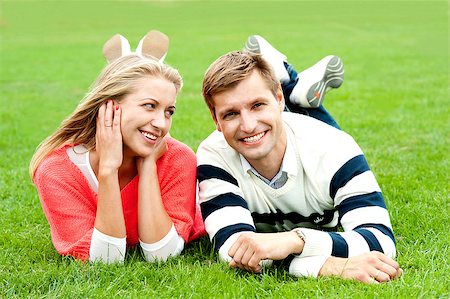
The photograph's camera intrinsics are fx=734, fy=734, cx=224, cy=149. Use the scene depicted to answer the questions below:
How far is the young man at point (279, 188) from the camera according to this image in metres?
3.50

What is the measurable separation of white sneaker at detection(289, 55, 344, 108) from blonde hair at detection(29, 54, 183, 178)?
3.69ft

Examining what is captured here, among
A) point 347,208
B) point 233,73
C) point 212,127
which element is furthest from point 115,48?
point 212,127

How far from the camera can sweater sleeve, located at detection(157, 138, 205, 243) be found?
402 centimetres

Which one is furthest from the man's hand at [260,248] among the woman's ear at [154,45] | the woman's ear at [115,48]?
the woman's ear at [115,48]

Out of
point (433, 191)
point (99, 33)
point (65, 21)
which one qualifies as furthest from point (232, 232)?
point (65, 21)

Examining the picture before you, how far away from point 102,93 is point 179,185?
0.66 meters

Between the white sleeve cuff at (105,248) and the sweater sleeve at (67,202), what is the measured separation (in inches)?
3.4

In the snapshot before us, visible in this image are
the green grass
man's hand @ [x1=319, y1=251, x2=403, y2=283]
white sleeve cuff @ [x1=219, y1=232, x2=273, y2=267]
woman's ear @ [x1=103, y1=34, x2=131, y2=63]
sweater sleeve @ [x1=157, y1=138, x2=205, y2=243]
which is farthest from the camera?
woman's ear @ [x1=103, y1=34, x2=131, y2=63]

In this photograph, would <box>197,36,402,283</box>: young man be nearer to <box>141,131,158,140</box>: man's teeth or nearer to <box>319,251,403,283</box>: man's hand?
<box>319,251,403,283</box>: man's hand

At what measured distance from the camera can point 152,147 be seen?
3895 mm

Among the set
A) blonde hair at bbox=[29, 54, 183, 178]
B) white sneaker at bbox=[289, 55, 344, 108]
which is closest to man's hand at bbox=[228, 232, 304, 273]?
blonde hair at bbox=[29, 54, 183, 178]

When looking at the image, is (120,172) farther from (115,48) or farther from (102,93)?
(115,48)

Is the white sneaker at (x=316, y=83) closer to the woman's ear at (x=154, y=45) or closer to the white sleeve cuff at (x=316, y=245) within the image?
the woman's ear at (x=154, y=45)

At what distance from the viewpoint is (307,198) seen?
4.01m
